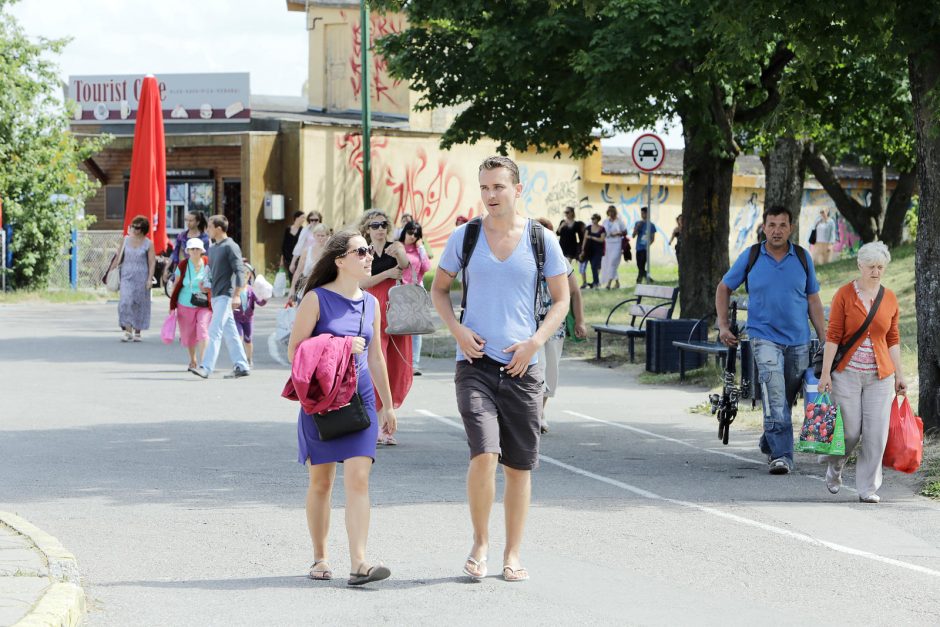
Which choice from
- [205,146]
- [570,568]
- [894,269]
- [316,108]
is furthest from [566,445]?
[316,108]

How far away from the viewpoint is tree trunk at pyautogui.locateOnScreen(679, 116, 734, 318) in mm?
20859

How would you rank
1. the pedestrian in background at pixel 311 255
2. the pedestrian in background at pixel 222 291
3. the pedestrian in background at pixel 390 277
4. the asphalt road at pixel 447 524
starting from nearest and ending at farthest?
the asphalt road at pixel 447 524, the pedestrian in background at pixel 390 277, the pedestrian in background at pixel 311 255, the pedestrian in background at pixel 222 291

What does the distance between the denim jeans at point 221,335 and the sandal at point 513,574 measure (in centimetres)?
999

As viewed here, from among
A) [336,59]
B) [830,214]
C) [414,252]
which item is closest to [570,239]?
[336,59]

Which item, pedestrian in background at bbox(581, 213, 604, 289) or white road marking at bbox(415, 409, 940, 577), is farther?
pedestrian in background at bbox(581, 213, 604, 289)

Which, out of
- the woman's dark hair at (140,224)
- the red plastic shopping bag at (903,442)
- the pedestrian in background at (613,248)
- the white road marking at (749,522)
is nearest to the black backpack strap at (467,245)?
the white road marking at (749,522)

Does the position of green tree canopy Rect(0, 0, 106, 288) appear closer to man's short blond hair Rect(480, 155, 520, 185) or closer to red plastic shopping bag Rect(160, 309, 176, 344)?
red plastic shopping bag Rect(160, 309, 176, 344)

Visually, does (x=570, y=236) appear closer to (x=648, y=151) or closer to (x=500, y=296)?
(x=648, y=151)

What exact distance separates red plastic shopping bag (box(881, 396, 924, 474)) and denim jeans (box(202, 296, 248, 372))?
28.8 ft

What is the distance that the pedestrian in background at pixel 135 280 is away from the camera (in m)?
Result: 20.4

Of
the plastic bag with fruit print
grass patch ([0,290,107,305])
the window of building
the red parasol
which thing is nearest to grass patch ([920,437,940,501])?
the plastic bag with fruit print

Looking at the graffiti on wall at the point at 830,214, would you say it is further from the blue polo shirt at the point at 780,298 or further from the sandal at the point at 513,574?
the sandal at the point at 513,574

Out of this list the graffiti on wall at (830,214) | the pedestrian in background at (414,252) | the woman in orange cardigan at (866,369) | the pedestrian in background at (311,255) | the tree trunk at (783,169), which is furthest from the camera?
the graffiti on wall at (830,214)

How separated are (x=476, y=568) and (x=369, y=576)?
1.64 feet
